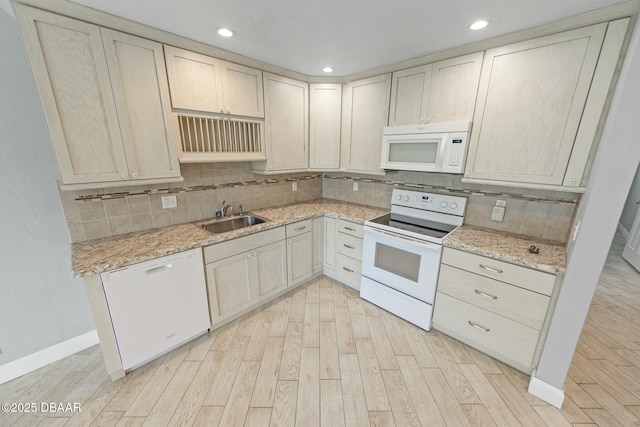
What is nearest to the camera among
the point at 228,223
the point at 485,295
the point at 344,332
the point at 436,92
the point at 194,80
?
the point at 485,295

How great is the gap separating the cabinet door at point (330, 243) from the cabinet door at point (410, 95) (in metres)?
1.27

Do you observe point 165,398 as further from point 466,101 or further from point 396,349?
point 466,101

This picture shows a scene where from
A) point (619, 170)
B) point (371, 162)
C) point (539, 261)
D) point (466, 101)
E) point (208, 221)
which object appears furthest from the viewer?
point (371, 162)

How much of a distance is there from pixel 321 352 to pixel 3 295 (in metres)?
2.31

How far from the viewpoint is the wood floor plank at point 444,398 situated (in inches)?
59.1

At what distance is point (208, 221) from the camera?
245cm

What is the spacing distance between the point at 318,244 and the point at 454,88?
80.5 inches

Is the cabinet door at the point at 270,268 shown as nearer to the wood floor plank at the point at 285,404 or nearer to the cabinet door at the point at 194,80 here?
the wood floor plank at the point at 285,404

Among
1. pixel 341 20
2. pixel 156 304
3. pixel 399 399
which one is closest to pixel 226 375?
pixel 156 304

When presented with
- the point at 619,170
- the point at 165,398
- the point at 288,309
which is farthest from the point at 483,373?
the point at 165,398

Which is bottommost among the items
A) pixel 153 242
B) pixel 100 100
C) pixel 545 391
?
pixel 545 391

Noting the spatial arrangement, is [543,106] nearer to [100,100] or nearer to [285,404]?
[285,404]

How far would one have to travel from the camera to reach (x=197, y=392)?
1.67m

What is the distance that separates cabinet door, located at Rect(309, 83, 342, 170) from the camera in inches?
109
